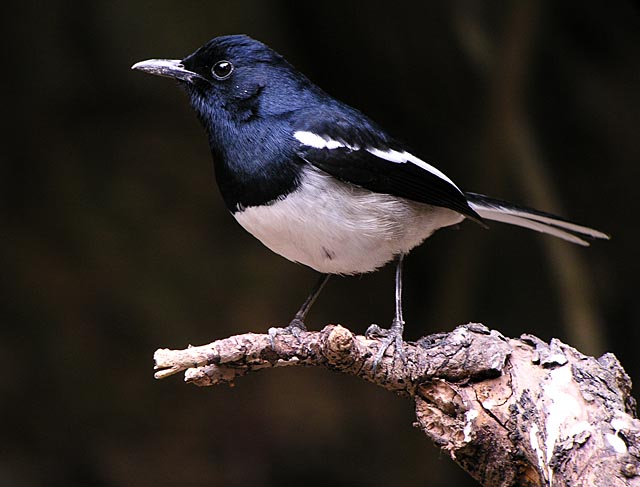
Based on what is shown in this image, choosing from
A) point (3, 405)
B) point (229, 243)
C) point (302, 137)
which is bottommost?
point (3, 405)

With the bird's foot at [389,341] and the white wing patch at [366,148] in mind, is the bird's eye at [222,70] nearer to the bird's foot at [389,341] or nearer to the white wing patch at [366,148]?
the white wing patch at [366,148]

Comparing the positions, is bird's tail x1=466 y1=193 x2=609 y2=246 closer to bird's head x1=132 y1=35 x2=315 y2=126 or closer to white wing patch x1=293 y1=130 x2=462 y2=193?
white wing patch x1=293 y1=130 x2=462 y2=193

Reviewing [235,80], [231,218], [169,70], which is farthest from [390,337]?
[231,218]

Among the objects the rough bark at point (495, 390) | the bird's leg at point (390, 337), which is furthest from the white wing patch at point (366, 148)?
the rough bark at point (495, 390)

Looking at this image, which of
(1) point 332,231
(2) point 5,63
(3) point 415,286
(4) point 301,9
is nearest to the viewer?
(1) point 332,231

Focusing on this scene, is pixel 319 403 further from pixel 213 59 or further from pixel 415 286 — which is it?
pixel 213 59

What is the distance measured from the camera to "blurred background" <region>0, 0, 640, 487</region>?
4.66 m

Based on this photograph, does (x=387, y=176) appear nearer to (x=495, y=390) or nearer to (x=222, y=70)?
(x=222, y=70)

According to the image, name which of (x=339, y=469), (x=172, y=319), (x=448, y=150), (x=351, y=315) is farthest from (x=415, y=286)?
(x=172, y=319)

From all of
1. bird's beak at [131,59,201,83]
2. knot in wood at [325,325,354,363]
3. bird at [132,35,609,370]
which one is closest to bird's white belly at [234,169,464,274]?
bird at [132,35,609,370]

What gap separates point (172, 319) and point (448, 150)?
219 cm

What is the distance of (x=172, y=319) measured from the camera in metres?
4.82

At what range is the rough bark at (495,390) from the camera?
84.3 inches

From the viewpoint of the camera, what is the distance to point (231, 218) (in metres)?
4.88
